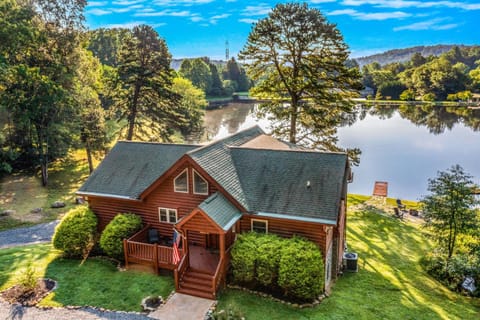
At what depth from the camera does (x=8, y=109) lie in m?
23.8

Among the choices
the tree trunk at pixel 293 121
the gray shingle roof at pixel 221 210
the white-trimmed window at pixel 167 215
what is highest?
the tree trunk at pixel 293 121

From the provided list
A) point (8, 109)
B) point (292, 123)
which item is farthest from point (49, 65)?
point (292, 123)

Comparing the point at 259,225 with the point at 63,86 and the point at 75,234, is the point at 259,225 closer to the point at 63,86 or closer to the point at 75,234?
the point at 75,234

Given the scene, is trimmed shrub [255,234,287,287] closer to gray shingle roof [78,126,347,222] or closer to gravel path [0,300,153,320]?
gray shingle roof [78,126,347,222]

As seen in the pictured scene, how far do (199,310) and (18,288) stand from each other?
6.89 meters

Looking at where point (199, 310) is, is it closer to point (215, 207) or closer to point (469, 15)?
point (215, 207)

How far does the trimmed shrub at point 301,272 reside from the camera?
1186 centimetres

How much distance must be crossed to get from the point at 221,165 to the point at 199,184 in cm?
132

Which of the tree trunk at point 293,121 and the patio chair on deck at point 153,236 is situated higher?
the tree trunk at point 293,121

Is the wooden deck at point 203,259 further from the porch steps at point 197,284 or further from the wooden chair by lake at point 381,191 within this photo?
the wooden chair by lake at point 381,191

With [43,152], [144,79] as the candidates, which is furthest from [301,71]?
[43,152]

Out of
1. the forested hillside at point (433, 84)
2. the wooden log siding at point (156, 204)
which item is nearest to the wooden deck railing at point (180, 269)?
the wooden log siding at point (156, 204)

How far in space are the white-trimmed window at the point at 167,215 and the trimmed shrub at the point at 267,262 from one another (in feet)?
14.8

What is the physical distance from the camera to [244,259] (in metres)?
12.5
